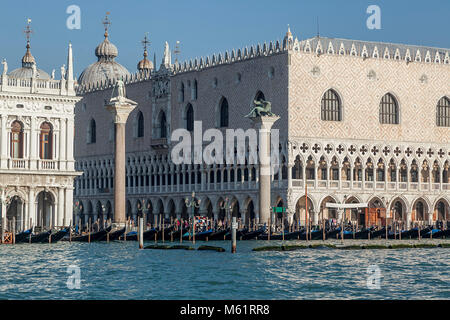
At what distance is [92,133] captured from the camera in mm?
76875

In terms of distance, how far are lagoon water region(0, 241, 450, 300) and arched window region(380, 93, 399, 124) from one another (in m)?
18.2

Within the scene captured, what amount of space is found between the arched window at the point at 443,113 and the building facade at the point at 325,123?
0.05 meters

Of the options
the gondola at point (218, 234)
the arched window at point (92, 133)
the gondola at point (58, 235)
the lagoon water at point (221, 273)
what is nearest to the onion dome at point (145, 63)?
the arched window at point (92, 133)

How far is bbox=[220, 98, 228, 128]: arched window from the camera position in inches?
2547

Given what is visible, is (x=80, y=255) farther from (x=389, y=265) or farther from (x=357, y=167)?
(x=357, y=167)

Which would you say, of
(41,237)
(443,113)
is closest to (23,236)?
Answer: (41,237)

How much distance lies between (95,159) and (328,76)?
20.3 meters

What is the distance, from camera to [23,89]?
51.8 meters

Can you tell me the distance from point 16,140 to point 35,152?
3.14ft

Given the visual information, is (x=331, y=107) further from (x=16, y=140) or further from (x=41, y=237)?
(x=41, y=237)

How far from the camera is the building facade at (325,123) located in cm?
6084

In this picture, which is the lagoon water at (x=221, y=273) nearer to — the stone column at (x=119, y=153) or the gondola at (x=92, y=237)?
the gondola at (x=92, y=237)
